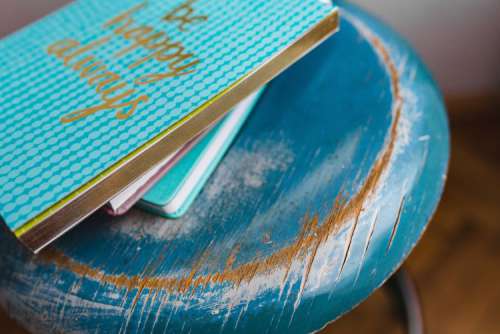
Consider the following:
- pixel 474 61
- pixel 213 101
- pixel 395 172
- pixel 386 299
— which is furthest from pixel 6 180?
pixel 474 61

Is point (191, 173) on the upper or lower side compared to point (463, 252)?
upper

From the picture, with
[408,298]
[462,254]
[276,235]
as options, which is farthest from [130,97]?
[462,254]

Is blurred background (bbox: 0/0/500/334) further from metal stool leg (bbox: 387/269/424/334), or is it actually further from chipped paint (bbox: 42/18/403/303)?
chipped paint (bbox: 42/18/403/303)

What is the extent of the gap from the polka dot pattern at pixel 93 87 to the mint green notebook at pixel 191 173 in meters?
0.06

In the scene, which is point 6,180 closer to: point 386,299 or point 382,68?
point 382,68

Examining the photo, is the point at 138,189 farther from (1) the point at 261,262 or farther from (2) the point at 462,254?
(2) the point at 462,254

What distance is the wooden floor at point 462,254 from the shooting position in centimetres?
79

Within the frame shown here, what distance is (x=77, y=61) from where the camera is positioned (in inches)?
17.2

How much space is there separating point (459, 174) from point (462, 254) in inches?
6.9

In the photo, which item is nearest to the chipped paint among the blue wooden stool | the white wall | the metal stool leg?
the blue wooden stool

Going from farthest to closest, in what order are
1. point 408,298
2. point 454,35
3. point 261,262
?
point 454,35 → point 408,298 → point 261,262

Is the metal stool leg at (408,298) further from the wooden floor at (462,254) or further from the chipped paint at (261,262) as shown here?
the chipped paint at (261,262)

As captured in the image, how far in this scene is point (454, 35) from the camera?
2.92 ft

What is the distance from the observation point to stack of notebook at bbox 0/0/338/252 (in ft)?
1.14
